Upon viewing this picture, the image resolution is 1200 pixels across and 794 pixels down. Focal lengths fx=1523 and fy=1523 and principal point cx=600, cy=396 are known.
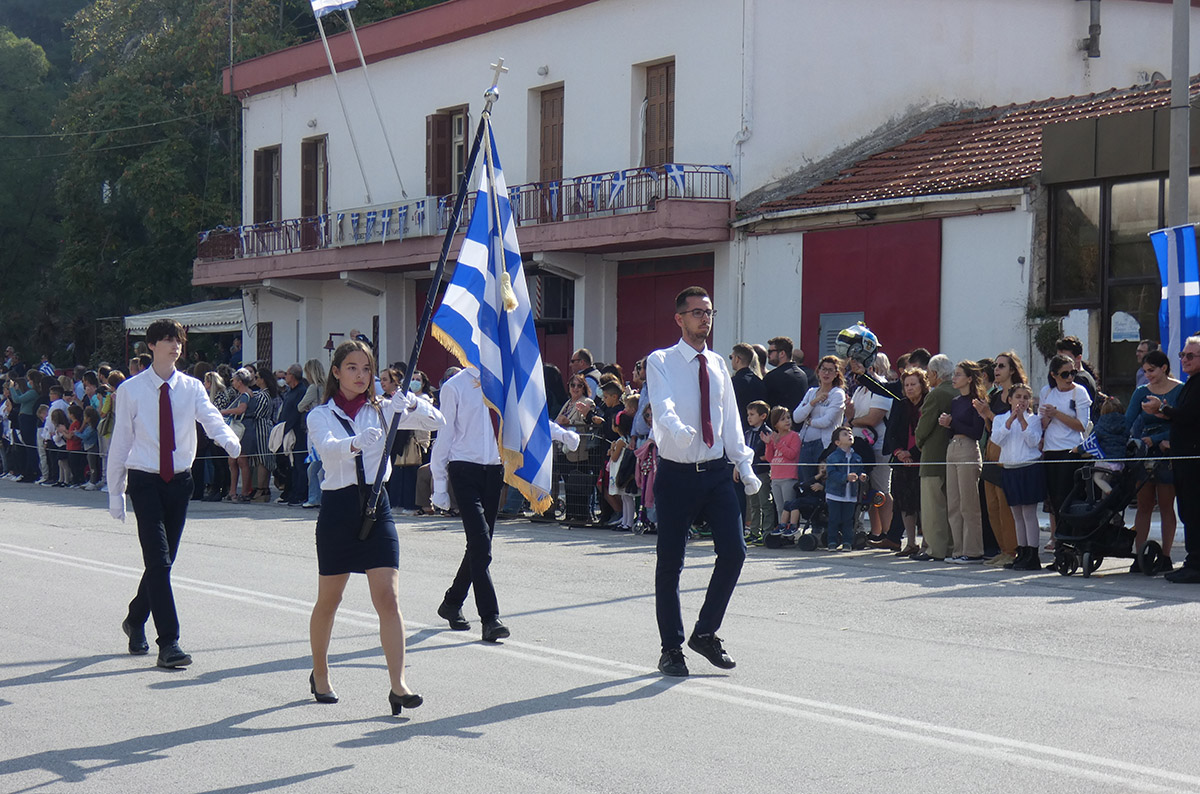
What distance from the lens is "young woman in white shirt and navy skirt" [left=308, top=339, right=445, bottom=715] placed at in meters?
Result: 7.33

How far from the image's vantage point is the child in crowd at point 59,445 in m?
27.3

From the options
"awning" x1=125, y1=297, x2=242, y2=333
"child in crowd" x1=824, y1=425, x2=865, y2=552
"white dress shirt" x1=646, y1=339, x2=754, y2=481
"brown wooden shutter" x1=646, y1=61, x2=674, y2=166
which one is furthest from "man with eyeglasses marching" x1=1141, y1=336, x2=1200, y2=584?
"awning" x1=125, y1=297, x2=242, y2=333

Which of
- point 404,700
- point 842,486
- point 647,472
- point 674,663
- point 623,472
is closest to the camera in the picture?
point 404,700

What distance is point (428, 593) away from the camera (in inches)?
466

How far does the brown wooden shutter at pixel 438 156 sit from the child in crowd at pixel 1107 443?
19027 millimetres

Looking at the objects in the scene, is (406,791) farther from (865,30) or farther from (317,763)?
(865,30)

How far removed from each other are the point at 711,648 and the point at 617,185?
16.5 meters

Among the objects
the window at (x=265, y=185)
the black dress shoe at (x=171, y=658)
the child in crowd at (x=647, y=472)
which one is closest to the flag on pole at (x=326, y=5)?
the window at (x=265, y=185)

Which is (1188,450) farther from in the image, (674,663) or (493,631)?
(493,631)

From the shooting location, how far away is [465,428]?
31.9ft

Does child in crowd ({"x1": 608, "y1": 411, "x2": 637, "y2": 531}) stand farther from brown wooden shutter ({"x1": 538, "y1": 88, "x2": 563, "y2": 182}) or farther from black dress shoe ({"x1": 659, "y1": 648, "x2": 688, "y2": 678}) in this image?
brown wooden shutter ({"x1": 538, "y1": 88, "x2": 563, "y2": 182})

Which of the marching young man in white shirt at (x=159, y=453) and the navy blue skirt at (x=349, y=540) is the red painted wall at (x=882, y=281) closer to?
the marching young man in white shirt at (x=159, y=453)

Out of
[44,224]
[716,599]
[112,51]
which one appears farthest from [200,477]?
[44,224]

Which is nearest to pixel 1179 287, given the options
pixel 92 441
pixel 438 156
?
pixel 438 156
